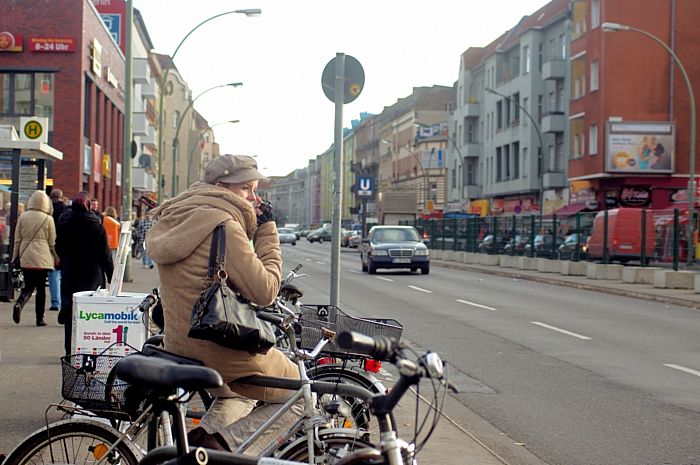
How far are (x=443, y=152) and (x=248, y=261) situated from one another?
10170cm

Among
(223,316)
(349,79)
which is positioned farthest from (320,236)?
(223,316)

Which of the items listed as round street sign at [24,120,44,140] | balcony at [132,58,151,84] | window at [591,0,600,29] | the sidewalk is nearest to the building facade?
round street sign at [24,120,44,140]

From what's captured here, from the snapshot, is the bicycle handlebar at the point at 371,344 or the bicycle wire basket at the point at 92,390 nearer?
the bicycle handlebar at the point at 371,344

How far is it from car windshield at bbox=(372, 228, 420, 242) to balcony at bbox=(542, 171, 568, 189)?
28.2 m

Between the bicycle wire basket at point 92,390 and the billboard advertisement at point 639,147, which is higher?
the billboard advertisement at point 639,147

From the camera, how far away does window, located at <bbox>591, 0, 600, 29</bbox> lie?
55312 millimetres

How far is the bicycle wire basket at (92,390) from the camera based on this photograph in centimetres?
465

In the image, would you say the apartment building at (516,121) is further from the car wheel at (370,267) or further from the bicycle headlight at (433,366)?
the bicycle headlight at (433,366)

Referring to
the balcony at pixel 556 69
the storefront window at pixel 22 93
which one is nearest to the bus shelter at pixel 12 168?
the storefront window at pixel 22 93

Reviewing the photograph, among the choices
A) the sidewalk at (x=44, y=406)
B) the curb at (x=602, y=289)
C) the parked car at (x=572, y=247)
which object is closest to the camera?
the sidewalk at (x=44, y=406)

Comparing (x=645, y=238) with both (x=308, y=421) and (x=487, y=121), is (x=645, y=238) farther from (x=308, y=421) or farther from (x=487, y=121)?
(x=487, y=121)

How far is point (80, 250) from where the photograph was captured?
1102cm

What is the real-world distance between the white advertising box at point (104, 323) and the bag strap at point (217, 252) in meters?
3.24

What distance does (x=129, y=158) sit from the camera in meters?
24.0
